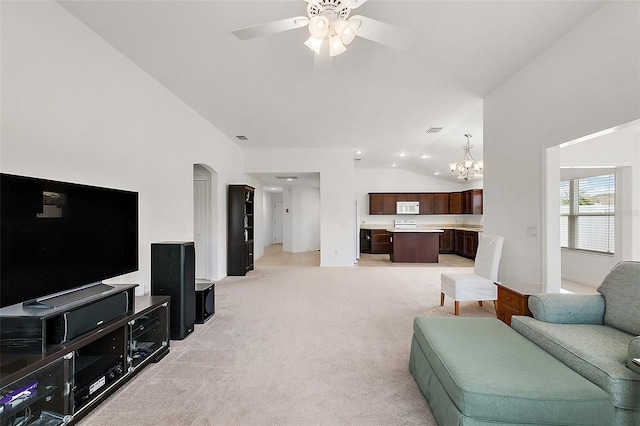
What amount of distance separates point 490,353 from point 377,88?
319 cm

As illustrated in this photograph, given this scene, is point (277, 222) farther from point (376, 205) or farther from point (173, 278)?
point (173, 278)

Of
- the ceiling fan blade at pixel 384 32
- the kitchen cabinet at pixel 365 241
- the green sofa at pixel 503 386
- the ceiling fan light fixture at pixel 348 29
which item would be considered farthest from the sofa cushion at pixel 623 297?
the kitchen cabinet at pixel 365 241

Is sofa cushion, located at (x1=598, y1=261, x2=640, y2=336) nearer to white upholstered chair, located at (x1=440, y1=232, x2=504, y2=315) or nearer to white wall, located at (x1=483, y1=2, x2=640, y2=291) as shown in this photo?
white wall, located at (x1=483, y1=2, x2=640, y2=291)

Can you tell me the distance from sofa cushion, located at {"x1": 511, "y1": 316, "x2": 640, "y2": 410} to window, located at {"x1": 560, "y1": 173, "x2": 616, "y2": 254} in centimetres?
386

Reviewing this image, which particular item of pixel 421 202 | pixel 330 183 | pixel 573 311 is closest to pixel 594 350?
pixel 573 311

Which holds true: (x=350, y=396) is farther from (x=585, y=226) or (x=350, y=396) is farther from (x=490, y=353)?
(x=585, y=226)

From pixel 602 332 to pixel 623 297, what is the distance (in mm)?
339

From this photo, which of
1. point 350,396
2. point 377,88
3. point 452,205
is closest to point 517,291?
point 350,396

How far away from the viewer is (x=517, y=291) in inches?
105

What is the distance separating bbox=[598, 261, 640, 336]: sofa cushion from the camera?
1.94m

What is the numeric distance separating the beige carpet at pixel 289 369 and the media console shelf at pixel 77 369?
0.14 meters

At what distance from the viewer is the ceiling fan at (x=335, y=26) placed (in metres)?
1.85

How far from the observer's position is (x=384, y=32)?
192 centimetres

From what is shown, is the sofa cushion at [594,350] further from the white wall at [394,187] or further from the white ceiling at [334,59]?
the white wall at [394,187]
